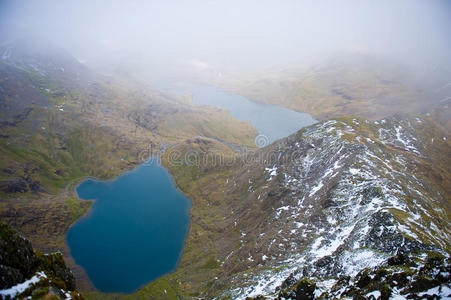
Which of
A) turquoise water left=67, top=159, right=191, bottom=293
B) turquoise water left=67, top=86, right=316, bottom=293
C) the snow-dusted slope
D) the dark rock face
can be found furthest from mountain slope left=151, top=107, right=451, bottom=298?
the dark rock face

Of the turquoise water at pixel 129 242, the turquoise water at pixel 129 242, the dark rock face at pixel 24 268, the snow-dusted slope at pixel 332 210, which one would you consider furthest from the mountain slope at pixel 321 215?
the dark rock face at pixel 24 268

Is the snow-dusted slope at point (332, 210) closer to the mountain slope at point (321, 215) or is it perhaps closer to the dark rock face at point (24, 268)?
the mountain slope at point (321, 215)

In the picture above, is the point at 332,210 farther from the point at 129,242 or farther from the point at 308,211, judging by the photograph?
the point at 129,242

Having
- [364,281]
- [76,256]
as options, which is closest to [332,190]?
[364,281]

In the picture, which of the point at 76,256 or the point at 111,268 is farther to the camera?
the point at 76,256

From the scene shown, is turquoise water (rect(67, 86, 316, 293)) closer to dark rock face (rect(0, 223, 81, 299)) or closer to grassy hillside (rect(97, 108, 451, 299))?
grassy hillside (rect(97, 108, 451, 299))

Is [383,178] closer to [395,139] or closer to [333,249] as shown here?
[333,249]

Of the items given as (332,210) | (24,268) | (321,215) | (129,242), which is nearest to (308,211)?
(321,215)
